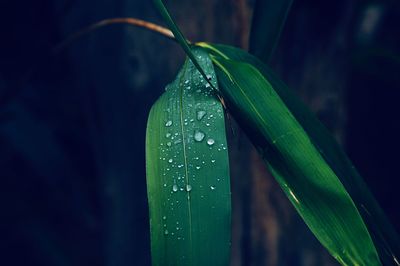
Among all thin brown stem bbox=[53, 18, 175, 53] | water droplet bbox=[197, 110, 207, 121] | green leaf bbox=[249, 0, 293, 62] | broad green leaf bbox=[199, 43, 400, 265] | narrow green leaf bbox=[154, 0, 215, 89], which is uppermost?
thin brown stem bbox=[53, 18, 175, 53]

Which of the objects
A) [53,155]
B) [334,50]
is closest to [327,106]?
[334,50]

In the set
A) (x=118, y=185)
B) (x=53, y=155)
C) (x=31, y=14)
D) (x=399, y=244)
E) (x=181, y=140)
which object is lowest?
(x=399, y=244)

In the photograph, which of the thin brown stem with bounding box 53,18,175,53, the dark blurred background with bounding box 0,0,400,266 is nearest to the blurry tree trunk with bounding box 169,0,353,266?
the dark blurred background with bounding box 0,0,400,266

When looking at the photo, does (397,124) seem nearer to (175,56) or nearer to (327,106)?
(327,106)

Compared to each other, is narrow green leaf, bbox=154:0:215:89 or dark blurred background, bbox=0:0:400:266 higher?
dark blurred background, bbox=0:0:400:266

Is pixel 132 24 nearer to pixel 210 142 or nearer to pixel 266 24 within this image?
pixel 266 24

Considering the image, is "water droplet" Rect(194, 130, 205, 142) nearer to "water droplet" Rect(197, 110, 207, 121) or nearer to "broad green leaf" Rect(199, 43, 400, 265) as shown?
"water droplet" Rect(197, 110, 207, 121)

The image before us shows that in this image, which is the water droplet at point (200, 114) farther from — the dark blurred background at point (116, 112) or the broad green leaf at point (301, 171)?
the dark blurred background at point (116, 112)

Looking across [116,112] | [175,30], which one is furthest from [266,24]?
[116,112]
